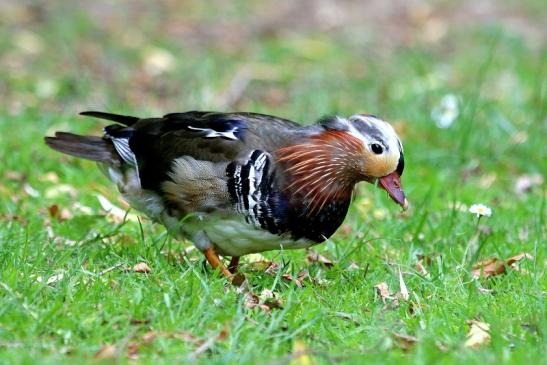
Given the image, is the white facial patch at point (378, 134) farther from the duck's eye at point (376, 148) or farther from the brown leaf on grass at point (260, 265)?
the brown leaf on grass at point (260, 265)

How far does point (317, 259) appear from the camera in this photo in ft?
17.5

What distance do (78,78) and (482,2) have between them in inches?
211

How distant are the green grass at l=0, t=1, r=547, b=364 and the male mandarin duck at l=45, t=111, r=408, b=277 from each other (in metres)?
0.20

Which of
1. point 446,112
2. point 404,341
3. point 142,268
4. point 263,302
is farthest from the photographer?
point 446,112

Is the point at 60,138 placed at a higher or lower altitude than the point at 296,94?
higher

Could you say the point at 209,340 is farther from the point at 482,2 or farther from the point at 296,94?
the point at 482,2

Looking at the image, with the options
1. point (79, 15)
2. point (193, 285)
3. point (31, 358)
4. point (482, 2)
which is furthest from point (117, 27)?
point (31, 358)

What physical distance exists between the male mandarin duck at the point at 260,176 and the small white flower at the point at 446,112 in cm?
305

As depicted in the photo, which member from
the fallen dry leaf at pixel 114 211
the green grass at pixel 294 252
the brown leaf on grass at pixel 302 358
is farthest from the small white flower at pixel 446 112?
the brown leaf on grass at pixel 302 358

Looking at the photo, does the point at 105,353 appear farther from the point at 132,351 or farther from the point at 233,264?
the point at 233,264

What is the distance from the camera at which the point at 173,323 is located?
400 cm

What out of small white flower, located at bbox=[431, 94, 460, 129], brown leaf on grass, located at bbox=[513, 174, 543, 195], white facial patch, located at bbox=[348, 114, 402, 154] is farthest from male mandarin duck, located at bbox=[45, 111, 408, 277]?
small white flower, located at bbox=[431, 94, 460, 129]

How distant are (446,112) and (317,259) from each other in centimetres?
312

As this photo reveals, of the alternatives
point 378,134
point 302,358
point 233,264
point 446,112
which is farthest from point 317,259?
point 446,112
